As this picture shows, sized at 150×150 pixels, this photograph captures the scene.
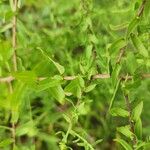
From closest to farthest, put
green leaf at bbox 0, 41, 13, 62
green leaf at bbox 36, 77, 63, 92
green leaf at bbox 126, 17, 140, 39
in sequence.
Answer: green leaf at bbox 126, 17, 140, 39
green leaf at bbox 36, 77, 63, 92
green leaf at bbox 0, 41, 13, 62

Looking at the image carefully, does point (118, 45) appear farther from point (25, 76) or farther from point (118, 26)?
Answer: point (25, 76)

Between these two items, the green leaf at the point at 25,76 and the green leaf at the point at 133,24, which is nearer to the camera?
the green leaf at the point at 133,24

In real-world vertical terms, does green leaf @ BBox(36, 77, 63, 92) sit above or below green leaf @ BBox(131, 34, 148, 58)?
below

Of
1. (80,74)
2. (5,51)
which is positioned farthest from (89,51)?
(5,51)

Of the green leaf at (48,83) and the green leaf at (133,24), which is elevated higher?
the green leaf at (133,24)

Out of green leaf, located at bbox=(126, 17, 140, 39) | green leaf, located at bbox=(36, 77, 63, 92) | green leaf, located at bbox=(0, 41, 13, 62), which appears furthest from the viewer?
green leaf, located at bbox=(0, 41, 13, 62)

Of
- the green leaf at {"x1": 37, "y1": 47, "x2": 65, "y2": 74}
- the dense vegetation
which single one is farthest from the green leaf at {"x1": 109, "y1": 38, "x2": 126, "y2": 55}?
the green leaf at {"x1": 37, "y1": 47, "x2": 65, "y2": 74}

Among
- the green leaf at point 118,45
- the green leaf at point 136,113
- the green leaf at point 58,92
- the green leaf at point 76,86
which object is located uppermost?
the green leaf at point 118,45

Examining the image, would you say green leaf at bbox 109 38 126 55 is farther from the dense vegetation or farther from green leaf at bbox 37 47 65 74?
green leaf at bbox 37 47 65 74

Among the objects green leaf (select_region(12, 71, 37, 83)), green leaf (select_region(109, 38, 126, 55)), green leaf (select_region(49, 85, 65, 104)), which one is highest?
green leaf (select_region(109, 38, 126, 55))

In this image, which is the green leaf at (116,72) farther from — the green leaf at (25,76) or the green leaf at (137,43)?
the green leaf at (25,76)

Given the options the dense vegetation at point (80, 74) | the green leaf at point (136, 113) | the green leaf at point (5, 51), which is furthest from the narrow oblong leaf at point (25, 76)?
the green leaf at point (136, 113)

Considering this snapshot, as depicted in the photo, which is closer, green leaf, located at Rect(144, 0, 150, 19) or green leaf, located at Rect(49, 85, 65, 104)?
green leaf, located at Rect(144, 0, 150, 19)

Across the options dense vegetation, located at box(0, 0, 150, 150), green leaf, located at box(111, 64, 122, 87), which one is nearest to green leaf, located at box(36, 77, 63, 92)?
dense vegetation, located at box(0, 0, 150, 150)
